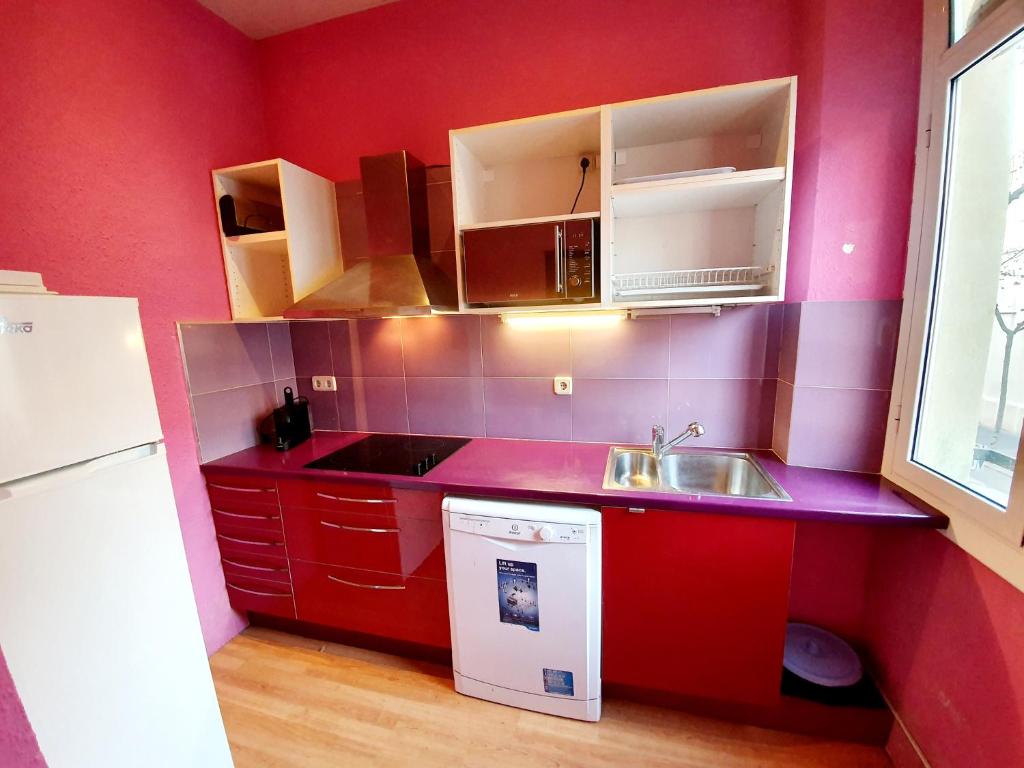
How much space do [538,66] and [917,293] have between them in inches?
65.8

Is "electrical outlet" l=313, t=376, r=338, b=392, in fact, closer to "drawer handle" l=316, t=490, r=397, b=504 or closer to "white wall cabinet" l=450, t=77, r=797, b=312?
"drawer handle" l=316, t=490, r=397, b=504

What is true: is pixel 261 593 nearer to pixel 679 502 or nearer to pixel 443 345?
pixel 443 345

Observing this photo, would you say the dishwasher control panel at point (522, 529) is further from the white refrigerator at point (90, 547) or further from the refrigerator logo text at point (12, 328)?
the refrigerator logo text at point (12, 328)

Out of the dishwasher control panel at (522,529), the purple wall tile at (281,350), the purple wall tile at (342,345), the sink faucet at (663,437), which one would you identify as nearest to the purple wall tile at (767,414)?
the sink faucet at (663,437)

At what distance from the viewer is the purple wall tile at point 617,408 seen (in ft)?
5.97

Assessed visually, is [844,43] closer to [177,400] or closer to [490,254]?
[490,254]

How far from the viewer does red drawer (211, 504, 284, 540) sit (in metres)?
1.79

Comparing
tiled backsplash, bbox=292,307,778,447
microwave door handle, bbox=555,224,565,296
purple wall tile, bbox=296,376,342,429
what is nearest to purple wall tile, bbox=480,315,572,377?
tiled backsplash, bbox=292,307,778,447

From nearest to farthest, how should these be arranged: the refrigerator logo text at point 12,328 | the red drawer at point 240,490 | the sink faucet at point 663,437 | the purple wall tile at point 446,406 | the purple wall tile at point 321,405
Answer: the refrigerator logo text at point 12,328 → the sink faucet at point 663,437 → the red drawer at point 240,490 → the purple wall tile at point 446,406 → the purple wall tile at point 321,405

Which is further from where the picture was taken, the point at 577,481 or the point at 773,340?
the point at 773,340

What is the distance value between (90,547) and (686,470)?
1946 mm

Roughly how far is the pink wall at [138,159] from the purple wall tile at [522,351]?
131cm

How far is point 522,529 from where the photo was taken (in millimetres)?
1395

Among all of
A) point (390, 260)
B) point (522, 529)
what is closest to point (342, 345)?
point (390, 260)
